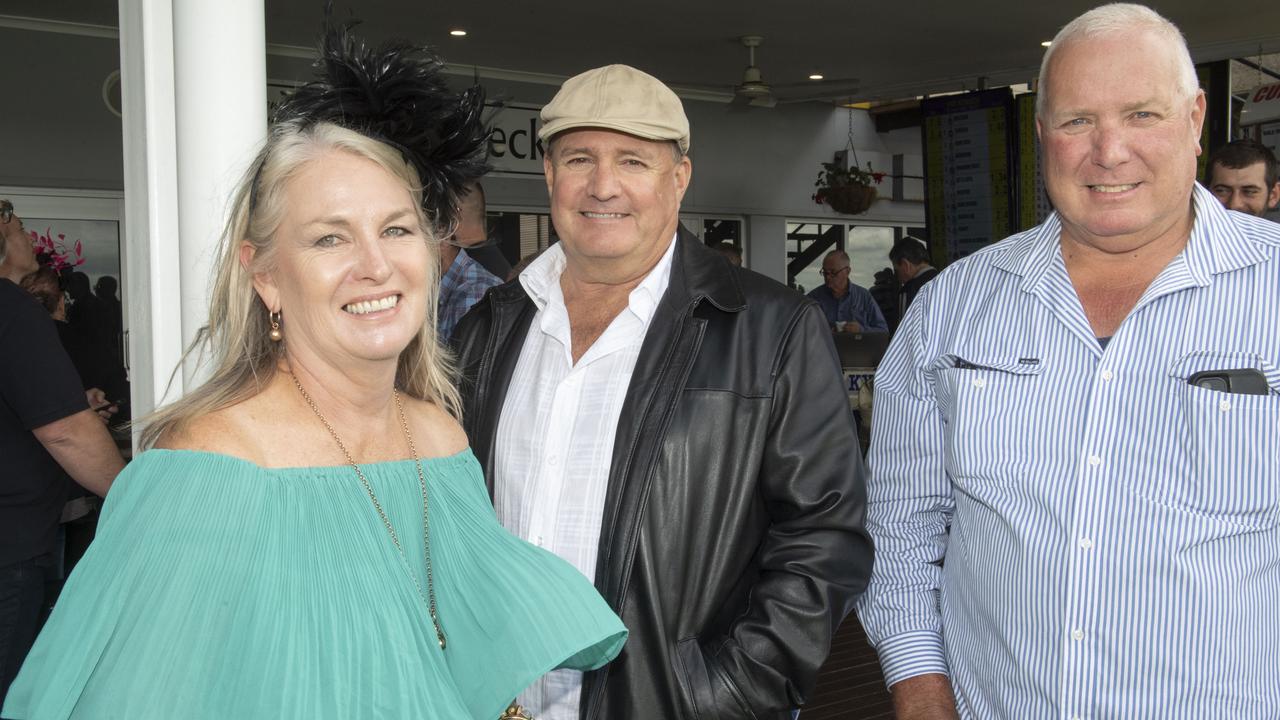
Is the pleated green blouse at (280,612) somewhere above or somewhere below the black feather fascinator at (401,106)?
below

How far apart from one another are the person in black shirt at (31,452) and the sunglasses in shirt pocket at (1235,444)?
8.59 feet

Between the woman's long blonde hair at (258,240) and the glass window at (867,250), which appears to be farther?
the glass window at (867,250)

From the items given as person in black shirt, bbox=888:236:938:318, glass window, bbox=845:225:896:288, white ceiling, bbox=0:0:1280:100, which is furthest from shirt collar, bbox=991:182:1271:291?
glass window, bbox=845:225:896:288

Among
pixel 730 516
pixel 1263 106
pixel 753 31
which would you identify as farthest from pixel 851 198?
pixel 730 516

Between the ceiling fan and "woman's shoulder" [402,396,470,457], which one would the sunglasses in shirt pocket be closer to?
"woman's shoulder" [402,396,470,457]

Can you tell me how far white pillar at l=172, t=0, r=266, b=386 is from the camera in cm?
211

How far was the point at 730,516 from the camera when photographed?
1.94 m

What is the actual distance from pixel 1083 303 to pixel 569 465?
0.95 m

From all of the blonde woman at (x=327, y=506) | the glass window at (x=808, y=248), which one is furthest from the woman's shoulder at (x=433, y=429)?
the glass window at (x=808, y=248)

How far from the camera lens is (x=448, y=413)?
76.8 inches

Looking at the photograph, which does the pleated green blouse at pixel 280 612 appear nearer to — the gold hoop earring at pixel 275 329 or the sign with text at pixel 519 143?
the gold hoop earring at pixel 275 329

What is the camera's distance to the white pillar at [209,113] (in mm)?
2107

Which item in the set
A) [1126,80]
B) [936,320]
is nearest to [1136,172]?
[1126,80]

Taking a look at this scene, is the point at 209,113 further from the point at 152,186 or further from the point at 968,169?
the point at 968,169
